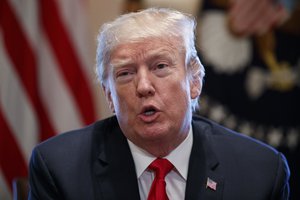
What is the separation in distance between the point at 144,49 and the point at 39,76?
1.87m

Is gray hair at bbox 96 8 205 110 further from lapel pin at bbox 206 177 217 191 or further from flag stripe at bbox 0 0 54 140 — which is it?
flag stripe at bbox 0 0 54 140

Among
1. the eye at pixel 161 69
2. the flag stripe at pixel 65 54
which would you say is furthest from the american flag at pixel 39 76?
the eye at pixel 161 69

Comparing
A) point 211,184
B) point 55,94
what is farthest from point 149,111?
point 55,94

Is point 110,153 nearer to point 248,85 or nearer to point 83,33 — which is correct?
point 83,33

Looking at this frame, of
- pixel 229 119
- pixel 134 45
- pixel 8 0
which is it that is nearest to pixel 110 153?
pixel 134 45

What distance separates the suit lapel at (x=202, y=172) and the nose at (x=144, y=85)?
39cm

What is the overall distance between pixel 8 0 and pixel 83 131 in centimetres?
167

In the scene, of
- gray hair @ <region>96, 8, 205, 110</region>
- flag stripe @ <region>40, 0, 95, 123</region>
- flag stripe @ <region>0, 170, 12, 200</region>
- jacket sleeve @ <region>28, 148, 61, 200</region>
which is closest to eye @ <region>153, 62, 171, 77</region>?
gray hair @ <region>96, 8, 205, 110</region>

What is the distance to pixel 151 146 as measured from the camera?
206 cm

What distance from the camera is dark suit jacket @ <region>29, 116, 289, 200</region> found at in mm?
2037

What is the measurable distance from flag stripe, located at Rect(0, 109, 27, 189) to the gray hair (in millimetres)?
1643

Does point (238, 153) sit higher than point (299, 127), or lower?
higher

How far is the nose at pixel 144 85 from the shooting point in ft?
6.23

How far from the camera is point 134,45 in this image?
6.36ft
